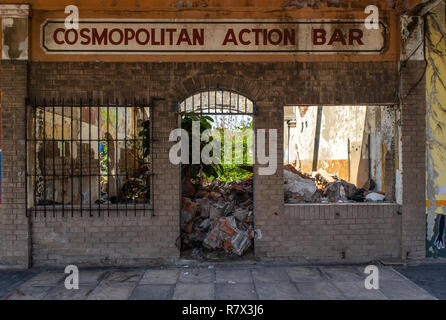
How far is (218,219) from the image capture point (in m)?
6.06

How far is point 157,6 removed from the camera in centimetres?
566

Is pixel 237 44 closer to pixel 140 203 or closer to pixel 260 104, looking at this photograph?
pixel 260 104

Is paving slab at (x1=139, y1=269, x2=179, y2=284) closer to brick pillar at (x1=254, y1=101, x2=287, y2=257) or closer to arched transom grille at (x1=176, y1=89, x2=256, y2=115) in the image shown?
brick pillar at (x1=254, y1=101, x2=287, y2=257)

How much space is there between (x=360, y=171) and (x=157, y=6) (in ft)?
19.5

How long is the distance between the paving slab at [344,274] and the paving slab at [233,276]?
4.05 feet

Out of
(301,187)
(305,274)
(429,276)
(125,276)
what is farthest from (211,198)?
(429,276)

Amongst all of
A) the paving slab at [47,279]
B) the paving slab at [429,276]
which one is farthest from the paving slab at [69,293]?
the paving slab at [429,276]

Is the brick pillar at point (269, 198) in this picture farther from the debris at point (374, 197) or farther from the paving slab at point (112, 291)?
the paving slab at point (112, 291)

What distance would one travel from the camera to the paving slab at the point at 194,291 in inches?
173

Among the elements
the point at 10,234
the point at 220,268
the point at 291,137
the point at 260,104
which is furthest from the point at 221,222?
the point at 291,137

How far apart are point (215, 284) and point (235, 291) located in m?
0.38

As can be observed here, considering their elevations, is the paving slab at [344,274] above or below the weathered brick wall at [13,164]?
below

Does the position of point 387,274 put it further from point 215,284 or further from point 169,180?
point 169,180

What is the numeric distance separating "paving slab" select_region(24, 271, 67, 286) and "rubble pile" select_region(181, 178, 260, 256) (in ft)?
6.62
